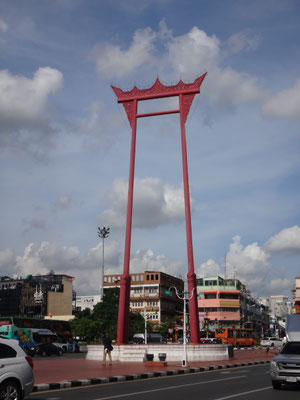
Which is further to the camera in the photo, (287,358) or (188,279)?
(188,279)

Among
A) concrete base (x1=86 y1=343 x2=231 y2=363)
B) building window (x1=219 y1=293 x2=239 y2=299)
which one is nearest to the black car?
concrete base (x1=86 y1=343 x2=231 y2=363)

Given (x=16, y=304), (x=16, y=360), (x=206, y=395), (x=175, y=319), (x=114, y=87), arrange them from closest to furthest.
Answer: (x=16, y=360), (x=206, y=395), (x=114, y=87), (x=175, y=319), (x=16, y=304)

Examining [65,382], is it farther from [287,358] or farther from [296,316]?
[296,316]

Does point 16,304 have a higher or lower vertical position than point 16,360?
higher

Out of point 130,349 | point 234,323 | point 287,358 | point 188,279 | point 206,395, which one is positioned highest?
point 234,323

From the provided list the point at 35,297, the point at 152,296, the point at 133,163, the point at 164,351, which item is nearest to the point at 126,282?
the point at 164,351

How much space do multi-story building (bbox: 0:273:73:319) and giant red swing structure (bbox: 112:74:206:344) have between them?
80866 mm

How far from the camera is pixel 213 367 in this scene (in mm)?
26547

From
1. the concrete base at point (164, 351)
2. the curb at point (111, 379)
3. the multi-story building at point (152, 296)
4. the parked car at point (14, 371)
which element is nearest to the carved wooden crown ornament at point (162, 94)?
the concrete base at point (164, 351)

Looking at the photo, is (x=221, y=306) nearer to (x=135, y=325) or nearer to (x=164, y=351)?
(x=135, y=325)

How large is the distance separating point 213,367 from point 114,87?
2255 centimetres

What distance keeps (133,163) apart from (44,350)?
21.4m

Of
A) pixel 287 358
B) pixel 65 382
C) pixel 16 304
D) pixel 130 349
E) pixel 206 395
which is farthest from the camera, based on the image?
pixel 16 304

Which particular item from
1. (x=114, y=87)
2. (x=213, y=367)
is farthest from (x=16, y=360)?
(x=114, y=87)
